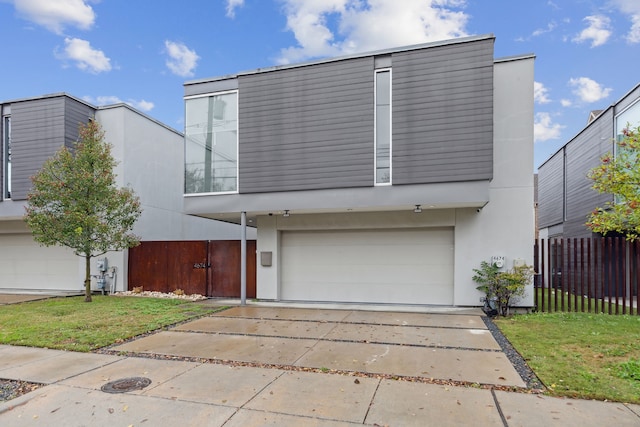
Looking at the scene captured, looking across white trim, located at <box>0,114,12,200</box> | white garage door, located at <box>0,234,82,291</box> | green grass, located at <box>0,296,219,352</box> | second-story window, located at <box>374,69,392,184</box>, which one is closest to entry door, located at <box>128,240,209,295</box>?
green grass, located at <box>0,296,219,352</box>

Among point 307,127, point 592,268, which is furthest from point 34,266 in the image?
point 592,268

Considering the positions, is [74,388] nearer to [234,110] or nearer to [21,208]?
[234,110]

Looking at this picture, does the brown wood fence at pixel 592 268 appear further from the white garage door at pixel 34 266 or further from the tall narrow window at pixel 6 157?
the tall narrow window at pixel 6 157

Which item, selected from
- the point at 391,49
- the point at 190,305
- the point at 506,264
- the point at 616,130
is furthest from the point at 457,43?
the point at 190,305

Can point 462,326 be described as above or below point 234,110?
below

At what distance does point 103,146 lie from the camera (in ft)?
37.5

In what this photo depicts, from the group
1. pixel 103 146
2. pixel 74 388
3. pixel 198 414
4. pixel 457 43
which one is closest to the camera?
pixel 198 414

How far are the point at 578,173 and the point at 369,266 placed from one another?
408 inches

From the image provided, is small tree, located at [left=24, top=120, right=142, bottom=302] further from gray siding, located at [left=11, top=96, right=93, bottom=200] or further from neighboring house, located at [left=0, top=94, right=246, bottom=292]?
neighboring house, located at [left=0, top=94, right=246, bottom=292]

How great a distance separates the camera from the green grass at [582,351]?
167 inches

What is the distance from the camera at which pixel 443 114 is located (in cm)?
877

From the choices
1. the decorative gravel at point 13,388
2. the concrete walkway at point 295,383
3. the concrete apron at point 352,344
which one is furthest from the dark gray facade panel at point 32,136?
the decorative gravel at point 13,388

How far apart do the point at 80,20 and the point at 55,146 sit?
432 cm

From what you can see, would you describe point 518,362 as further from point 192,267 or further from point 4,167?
point 4,167
